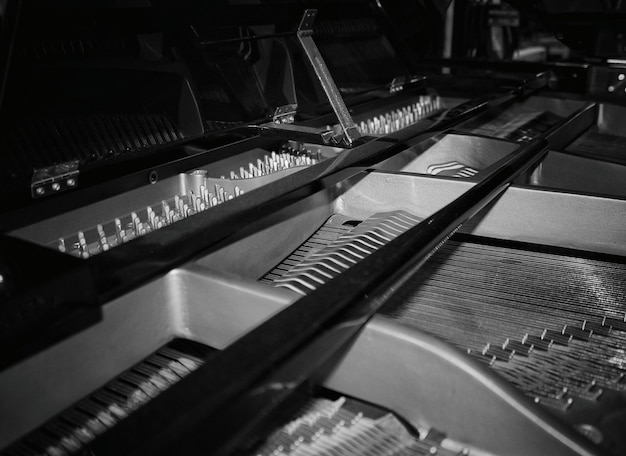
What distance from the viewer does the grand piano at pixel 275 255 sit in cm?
86

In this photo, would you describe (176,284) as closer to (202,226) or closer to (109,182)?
(202,226)

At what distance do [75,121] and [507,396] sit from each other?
3.55ft

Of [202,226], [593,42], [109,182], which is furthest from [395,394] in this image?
[593,42]

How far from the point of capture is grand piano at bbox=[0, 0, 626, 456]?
86 cm

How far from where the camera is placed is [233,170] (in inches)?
71.6

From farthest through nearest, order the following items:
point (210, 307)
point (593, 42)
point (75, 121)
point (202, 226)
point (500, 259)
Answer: point (593, 42)
point (500, 259)
point (75, 121)
point (202, 226)
point (210, 307)

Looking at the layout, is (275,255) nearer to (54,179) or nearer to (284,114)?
(54,179)

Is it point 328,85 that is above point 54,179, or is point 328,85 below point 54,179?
above

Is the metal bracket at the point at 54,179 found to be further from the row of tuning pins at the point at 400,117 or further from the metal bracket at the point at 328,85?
the row of tuning pins at the point at 400,117

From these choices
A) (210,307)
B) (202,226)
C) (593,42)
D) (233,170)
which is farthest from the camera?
(593,42)

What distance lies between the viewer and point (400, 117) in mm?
2469

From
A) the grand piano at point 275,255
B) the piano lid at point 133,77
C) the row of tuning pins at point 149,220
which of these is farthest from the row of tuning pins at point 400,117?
the row of tuning pins at point 149,220

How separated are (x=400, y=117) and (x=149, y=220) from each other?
128 cm

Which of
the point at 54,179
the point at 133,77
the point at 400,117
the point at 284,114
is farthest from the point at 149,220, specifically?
the point at 400,117
